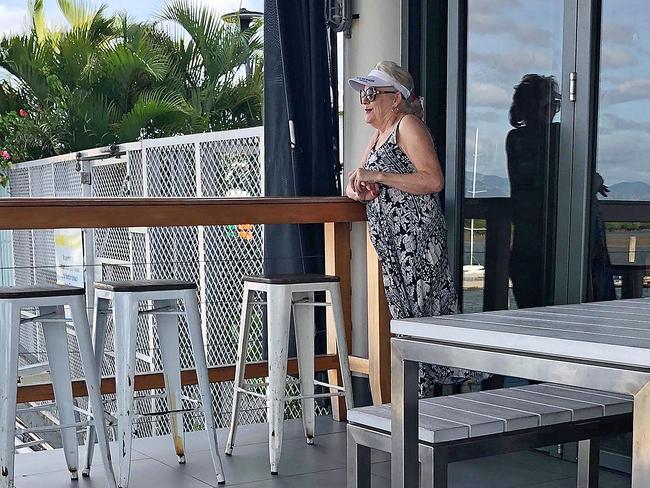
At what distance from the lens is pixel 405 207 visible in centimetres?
372

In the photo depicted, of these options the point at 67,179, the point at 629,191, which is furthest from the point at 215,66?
the point at 629,191

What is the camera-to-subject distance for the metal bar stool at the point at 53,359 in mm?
3025

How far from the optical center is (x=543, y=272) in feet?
12.3

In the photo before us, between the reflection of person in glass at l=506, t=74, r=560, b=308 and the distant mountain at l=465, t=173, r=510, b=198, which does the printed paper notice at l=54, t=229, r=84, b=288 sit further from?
the reflection of person in glass at l=506, t=74, r=560, b=308

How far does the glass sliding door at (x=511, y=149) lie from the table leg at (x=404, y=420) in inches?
73.4

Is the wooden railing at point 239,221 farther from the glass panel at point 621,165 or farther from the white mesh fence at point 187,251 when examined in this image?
the glass panel at point 621,165

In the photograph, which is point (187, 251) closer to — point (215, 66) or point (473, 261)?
point (473, 261)

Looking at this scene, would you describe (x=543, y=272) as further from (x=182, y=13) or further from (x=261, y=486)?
(x=182, y=13)

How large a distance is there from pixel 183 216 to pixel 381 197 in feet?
2.57

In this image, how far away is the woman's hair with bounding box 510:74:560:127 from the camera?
3.70m

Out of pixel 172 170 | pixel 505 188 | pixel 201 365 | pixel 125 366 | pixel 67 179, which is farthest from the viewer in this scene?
pixel 67 179

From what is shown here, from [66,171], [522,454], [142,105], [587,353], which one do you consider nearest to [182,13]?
[142,105]

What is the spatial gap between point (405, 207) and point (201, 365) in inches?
38.7

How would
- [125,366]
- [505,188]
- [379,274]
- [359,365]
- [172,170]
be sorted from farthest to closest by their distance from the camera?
1. [172,170]
2. [359,365]
3. [379,274]
4. [505,188]
5. [125,366]
